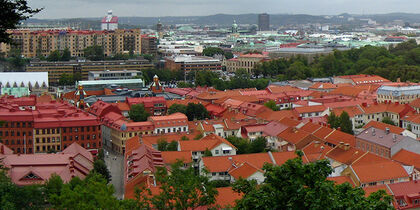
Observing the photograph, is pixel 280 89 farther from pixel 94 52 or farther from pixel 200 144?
pixel 94 52

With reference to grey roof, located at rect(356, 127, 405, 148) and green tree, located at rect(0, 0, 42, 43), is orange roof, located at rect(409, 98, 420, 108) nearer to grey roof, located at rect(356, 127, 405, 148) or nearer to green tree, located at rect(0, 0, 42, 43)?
grey roof, located at rect(356, 127, 405, 148)

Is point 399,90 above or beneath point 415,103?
above

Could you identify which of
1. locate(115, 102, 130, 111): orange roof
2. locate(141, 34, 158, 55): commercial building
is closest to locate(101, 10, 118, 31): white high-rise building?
locate(141, 34, 158, 55): commercial building

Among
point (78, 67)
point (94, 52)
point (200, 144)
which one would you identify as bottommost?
point (200, 144)

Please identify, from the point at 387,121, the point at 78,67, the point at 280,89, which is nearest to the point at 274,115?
the point at 387,121

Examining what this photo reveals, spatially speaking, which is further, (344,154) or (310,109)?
(310,109)

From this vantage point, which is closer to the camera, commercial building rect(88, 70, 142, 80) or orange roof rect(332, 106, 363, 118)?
orange roof rect(332, 106, 363, 118)

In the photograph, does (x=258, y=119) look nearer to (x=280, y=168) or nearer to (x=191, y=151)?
(x=191, y=151)
